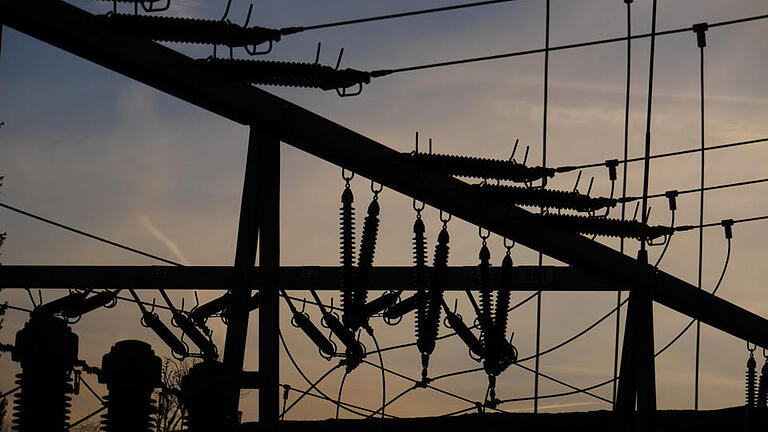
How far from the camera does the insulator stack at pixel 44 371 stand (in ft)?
17.6

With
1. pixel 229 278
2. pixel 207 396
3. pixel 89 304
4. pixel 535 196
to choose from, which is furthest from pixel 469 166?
pixel 89 304

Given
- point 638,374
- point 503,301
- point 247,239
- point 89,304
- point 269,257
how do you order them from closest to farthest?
point 269,257 < point 247,239 < point 503,301 < point 638,374 < point 89,304

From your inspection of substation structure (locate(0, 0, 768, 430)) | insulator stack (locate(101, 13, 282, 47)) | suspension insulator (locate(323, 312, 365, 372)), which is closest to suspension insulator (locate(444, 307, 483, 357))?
suspension insulator (locate(323, 312, 365, 372))

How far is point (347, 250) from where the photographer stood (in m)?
14.2

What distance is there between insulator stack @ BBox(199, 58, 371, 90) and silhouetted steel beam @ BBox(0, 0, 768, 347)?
0.12 metres

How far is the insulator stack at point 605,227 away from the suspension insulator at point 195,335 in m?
9.20

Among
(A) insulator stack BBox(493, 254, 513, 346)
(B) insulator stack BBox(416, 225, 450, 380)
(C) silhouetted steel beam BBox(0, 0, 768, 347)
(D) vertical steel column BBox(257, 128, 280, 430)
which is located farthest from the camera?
(A) insulator stack BBox(493, 254, 513, 346)

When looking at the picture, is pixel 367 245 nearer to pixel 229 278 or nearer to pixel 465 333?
pixel 465 333

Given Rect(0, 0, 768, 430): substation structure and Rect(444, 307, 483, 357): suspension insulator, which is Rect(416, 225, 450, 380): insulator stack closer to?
Rect(0, 0, 768, 430): substation structure

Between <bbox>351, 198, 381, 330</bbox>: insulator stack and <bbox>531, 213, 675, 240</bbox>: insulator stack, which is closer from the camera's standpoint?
<bbox>351, 198, 381, 330</bbox>: insulator stack

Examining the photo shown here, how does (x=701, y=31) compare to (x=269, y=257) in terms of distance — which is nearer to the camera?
(x=269, y=257)

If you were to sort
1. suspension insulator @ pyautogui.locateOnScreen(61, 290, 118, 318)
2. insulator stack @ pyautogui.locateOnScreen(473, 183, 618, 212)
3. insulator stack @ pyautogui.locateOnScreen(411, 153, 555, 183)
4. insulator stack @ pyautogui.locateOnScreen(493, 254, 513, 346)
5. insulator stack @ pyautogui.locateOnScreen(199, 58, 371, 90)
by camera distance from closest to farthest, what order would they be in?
insulator stack @ pyautogui.locateOnScreen(199, 58, 371, 90)
insulator stack @ pyautogui.locateOnScreen(411, 153, 555, 183)
insulator stack @ pyautogui.locateOnScreen(473, 183, 618, 212)
insulator stack @ pyautogui.locateOnScreen(493, 254, 513, 346)
suspension insulator @ pyautogui.locateOnScreen(61, 290, 118, 318)

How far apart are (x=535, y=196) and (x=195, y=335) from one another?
33.0 ft

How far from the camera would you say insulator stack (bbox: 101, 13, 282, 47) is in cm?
1211
